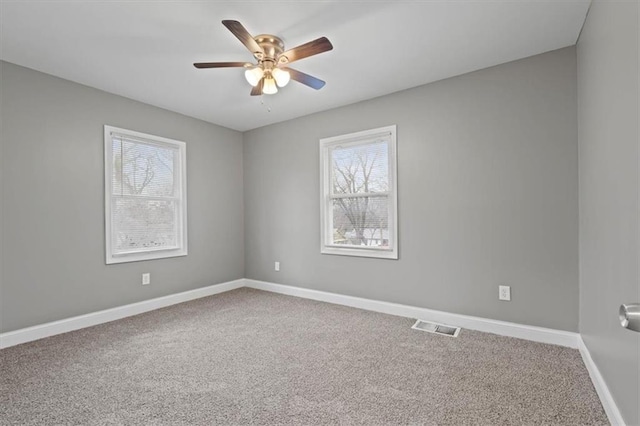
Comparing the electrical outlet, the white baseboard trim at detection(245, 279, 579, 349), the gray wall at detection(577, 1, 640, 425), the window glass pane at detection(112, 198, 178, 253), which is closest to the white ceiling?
the gray wall at detection(577, 1, 640, 425)

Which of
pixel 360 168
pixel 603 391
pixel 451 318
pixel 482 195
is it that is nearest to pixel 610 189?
pixel 603 391

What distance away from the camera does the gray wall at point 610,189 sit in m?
1.38

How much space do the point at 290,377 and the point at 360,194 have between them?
2197 mm

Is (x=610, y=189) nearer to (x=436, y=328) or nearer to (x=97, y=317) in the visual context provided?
(x=436, y=328)

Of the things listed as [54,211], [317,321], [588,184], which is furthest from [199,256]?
[588,184]

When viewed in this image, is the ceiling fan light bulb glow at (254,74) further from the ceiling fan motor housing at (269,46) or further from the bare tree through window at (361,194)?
the bare tree through window at (361,194)

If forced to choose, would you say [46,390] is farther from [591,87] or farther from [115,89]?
[591,87]

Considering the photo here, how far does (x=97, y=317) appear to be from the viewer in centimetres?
323

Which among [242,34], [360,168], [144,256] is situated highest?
[242,34]

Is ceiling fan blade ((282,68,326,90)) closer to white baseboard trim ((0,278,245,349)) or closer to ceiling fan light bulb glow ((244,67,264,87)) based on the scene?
ceiling fan light bulb glow ((244,67,264,87))

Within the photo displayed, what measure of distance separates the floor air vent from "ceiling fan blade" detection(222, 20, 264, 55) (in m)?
2.72

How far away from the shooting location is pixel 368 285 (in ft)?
12.0

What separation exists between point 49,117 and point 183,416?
292 cm

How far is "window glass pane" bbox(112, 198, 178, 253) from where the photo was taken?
3496 millimetres
